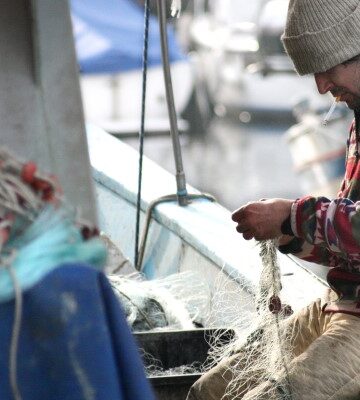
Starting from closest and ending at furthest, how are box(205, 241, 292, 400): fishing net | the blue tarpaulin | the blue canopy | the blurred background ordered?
the blue tarpaulin, box(205, 241, 292, 400): fishing net, the blurred background, the blue canopy

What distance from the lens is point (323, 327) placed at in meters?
3.85

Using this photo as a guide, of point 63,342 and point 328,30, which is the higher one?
point 328,30

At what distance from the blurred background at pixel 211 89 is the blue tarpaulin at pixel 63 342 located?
14.6 metres

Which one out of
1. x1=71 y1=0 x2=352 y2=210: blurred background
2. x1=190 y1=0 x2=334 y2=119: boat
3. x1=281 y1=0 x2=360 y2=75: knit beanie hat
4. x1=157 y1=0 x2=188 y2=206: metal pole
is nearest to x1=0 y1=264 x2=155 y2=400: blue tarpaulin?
x1=281 y1=0 x2=360 y2=75: knit beanie hat

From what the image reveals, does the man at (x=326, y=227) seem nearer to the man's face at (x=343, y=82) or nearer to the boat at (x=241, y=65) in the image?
the man's face at (x=343, y=82)

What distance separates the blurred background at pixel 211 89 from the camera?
784 inches

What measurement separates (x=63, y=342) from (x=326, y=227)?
1.39 metres

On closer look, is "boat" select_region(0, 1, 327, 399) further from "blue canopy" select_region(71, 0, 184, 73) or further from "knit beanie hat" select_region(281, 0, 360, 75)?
Result: "blue canopy" select_region(71, 0, 184, 73)

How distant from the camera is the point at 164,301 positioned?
195 inches

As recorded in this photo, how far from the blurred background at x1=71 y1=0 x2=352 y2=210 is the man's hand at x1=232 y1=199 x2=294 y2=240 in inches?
519

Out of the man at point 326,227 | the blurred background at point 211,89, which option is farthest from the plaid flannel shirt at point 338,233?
the blurred background at point 211,89

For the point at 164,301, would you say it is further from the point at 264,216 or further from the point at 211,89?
the point at 211,89

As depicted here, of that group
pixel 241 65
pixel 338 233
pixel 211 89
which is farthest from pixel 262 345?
pixel 211 89

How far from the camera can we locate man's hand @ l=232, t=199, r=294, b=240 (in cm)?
365
